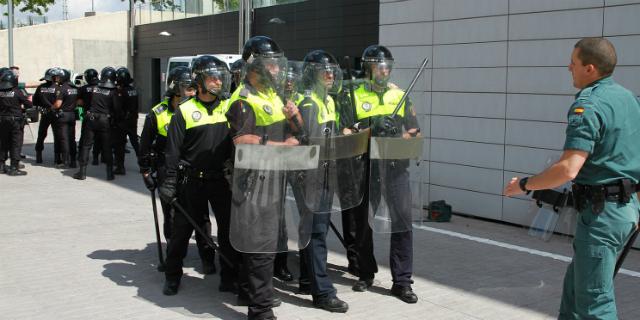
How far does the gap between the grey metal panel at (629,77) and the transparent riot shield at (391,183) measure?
3084mm

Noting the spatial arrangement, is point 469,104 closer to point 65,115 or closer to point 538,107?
point 538,107

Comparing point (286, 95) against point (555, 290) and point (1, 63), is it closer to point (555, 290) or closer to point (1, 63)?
point (555, 290)

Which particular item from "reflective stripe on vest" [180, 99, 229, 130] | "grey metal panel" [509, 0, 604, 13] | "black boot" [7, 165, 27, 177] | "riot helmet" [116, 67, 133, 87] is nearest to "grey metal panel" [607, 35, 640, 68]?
"grey metal panel" [509, 0, 604, 13]

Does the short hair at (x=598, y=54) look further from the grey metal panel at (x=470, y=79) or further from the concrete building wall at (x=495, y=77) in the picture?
the grey metal panel at (x=470, y=79)

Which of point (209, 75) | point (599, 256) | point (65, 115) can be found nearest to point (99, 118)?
point (65, 115)

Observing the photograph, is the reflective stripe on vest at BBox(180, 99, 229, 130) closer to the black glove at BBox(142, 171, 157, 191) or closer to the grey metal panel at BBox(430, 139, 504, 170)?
the black glove at BBox(142, 171, 157, 191)

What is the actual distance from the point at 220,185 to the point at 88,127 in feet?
A: 26.8

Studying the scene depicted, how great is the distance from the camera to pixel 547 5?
26.5ft

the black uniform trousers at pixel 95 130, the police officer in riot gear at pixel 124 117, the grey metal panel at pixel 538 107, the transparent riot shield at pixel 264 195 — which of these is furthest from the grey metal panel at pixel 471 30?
the black uniform trousers at pixel 95 130

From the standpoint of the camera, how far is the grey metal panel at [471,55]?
8672 millimetres

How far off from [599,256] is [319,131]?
2173 millimetres

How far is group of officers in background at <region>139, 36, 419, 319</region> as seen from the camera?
4766 mm

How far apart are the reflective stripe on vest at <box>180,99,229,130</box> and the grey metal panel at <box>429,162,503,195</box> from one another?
14.8ft

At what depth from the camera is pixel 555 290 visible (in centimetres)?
592
